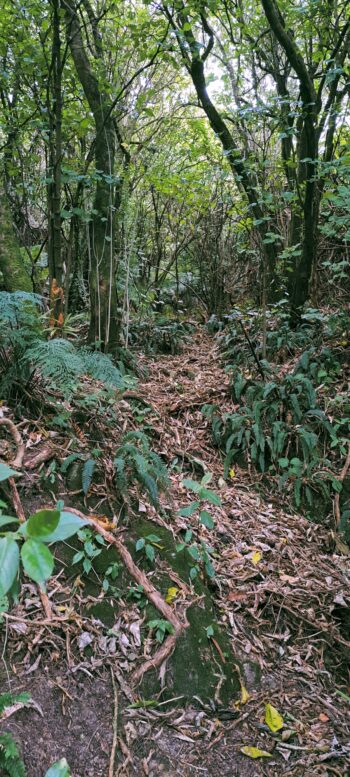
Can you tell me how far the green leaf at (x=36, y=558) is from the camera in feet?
2.40

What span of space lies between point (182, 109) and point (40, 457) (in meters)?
7.36

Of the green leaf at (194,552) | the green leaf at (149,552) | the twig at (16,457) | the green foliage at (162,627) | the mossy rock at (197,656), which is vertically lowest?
the mossy rock at (197,656)

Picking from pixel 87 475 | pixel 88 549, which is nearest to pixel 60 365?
pixel 87 475

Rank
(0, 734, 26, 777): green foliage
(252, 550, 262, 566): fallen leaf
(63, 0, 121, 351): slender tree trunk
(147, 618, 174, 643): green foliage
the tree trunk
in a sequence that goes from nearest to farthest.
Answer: (0, 734, 26, 777): green foliage, (147, 618, 174, 643): green foliage, (252, 550, 262, 566): fallen leaf, the tree trunk, (63, 0, 121, 351): slender tree trunk

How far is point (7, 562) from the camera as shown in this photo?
726mm

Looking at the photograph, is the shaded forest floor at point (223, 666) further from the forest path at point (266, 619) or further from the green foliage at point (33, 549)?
the green foliage at point (33, 549)

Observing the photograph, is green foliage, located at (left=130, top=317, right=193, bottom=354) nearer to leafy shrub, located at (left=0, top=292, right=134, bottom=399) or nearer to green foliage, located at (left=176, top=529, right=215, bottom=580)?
leafy shrub, located at (left=0, top=292, right=134, bottom=399)

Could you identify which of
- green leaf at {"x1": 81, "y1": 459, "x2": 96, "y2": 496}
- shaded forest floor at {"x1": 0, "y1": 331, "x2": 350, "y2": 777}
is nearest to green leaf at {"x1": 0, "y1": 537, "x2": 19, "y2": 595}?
shaded forest floor at {"x1": 0, "y1": 331, "x2": 350, "y2": 777}

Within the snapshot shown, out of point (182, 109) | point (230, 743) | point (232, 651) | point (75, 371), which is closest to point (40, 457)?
point (75, 371)

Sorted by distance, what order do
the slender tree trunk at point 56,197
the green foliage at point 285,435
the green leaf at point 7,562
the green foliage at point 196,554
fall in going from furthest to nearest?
the green foliage at point 285,435, the slender tree trunk at point 56,197, the green foliage at point 196,554, the green leaf at point 7,562

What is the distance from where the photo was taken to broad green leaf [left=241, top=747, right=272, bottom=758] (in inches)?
92.7

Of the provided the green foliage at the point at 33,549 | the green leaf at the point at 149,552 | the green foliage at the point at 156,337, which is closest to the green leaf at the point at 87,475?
the green leaf at the point at 149,552

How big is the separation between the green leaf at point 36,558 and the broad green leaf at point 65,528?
0.02 meters

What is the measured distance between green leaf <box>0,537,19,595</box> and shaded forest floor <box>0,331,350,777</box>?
5.47 ft
